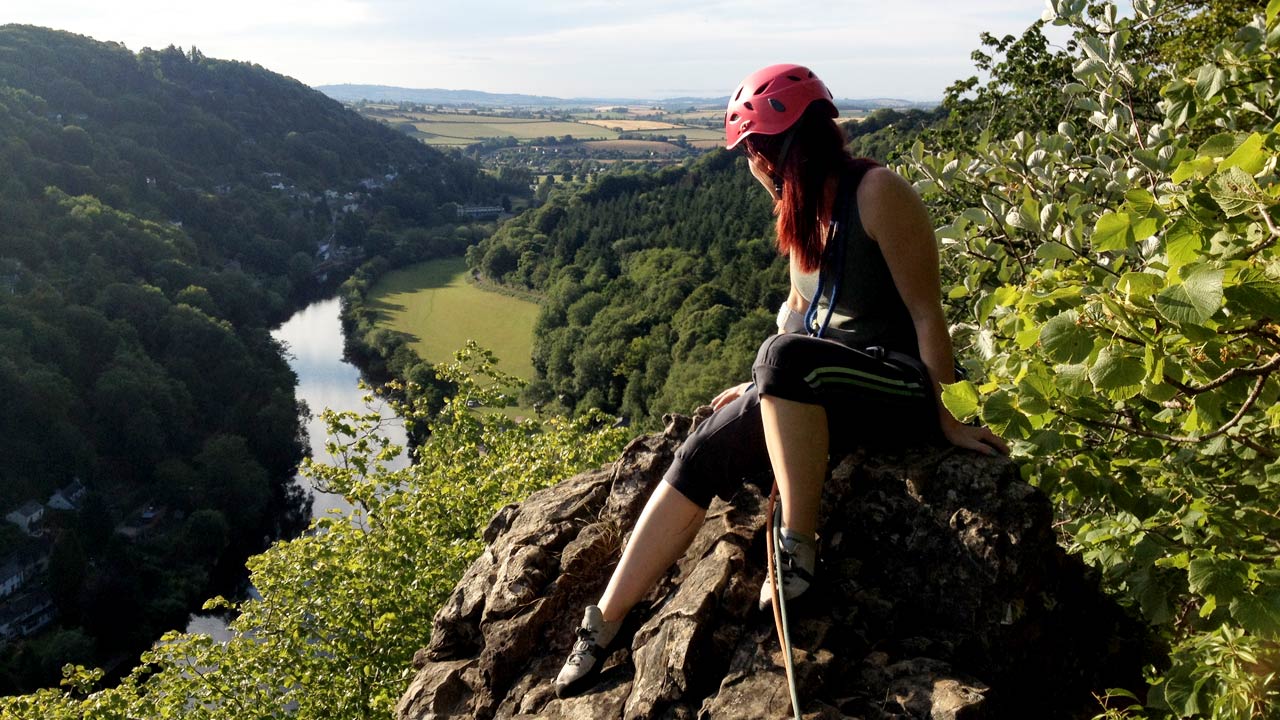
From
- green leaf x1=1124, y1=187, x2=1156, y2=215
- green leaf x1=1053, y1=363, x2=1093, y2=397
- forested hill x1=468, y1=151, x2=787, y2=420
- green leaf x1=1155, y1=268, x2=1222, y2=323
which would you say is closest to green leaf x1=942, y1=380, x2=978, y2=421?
green leaf x1=1053, y1=363, x2=1093, y2=397

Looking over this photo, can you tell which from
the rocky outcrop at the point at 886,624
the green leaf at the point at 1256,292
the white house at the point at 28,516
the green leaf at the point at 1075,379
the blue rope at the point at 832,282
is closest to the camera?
the green leaf at the point at 1256,292

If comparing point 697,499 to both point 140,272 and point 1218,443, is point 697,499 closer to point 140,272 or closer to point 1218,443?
point 1218,443

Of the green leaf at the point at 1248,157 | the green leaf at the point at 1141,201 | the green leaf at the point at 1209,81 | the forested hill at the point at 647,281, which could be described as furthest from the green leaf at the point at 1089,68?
the forested hill at the point at 647,281

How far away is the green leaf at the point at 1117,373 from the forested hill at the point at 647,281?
3954 cm

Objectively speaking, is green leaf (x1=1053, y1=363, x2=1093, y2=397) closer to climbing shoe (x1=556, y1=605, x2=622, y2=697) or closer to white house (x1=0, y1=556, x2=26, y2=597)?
climbing shoe (x1=556, y1=605, x2=622, y2=697)

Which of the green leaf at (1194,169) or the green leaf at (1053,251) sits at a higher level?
the green leaf at (1194,169)

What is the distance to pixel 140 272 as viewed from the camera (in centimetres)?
6406

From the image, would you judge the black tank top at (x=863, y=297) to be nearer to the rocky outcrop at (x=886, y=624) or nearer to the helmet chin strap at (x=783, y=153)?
the helmet chin strap at (x=783, y=153)

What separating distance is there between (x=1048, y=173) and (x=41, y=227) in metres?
72.2

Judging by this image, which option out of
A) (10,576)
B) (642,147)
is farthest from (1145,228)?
(642,147)

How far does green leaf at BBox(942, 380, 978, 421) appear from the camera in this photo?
101 inches

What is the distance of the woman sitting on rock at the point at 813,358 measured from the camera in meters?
3.47

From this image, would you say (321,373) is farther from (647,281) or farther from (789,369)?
(789,369)

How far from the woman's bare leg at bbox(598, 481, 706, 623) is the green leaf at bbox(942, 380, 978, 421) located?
1.46 metres
